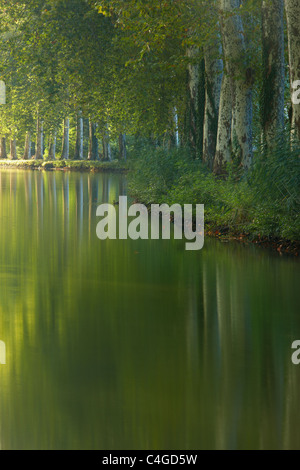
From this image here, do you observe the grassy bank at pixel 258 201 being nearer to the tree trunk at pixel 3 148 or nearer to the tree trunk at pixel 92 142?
the tree trunk at pixel 92 142

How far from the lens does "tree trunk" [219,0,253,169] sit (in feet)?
85.5

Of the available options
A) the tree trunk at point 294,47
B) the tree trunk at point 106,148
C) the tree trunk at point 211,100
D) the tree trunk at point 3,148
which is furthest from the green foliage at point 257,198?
the tree trunk at point 3,148

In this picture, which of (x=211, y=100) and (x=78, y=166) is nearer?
(x=211, y=100)

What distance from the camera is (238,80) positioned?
86.8 feet

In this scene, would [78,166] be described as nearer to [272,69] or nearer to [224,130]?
[224,130]

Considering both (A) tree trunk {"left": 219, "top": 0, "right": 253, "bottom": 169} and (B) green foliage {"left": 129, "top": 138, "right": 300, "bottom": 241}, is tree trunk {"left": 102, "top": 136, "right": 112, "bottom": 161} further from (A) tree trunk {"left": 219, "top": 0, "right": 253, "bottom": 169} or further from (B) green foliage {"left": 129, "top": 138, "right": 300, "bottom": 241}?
(B) green foliage {"left": 129, "top": 138, "right": 300, "bottom": 241}

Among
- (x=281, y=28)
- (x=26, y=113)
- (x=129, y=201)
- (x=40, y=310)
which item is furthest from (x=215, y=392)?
(x=26, y=113)

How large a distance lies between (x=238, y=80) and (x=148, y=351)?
18.9 metres

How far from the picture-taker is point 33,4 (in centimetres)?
3747

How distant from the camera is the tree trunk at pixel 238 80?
26047 mm
